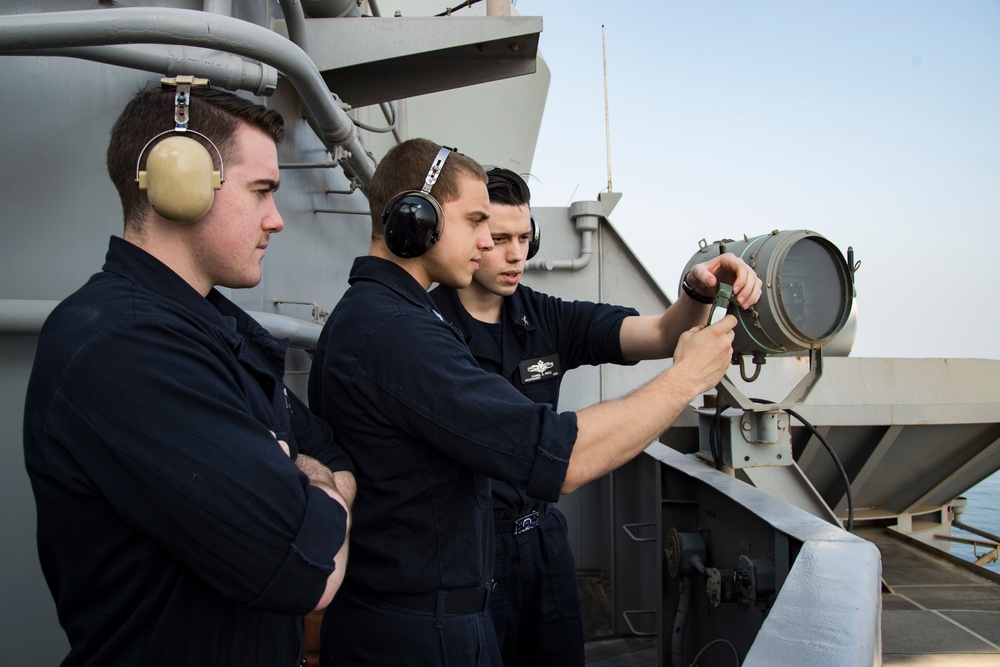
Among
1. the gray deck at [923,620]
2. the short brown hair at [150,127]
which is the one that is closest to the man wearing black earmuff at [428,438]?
the short brown hair at [150,127]

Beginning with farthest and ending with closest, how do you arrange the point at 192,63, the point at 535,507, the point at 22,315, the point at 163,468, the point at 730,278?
the point at 535,507
the point at 730,278
the point at 192,63
the point at 22,315
the point at 163,468

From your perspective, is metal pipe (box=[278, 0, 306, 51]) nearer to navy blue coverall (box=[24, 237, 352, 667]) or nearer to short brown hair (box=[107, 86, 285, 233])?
short brown hair (box=[107, 86, 285, 233])

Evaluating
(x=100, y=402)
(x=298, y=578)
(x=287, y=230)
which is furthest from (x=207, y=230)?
(x=287, y=230)

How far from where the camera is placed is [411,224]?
1.49 meters

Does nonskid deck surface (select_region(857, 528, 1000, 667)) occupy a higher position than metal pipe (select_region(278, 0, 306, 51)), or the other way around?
metal pipe (select_region(278, 0, 306, 51))

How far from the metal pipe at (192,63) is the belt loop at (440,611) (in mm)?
1161

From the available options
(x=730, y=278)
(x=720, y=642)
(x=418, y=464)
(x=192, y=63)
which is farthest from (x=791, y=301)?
(x=192, y=63)

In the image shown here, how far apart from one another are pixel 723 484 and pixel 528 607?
0.80 meters

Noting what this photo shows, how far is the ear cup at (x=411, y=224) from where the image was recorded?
149cm

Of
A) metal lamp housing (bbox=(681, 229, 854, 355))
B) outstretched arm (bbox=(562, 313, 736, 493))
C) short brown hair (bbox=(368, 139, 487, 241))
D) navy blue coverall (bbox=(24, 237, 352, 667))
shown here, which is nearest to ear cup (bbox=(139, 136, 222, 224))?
navy blue coverall (bbox=(24, 237, 352, 667))

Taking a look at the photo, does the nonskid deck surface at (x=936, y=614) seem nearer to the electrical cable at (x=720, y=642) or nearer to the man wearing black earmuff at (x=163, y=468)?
the electrical cable at (x=720, y=642)

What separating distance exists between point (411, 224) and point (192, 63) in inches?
24.2

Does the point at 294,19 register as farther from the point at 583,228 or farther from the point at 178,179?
the point at 583,228

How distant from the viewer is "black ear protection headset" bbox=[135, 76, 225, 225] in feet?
3.50
